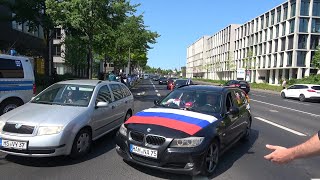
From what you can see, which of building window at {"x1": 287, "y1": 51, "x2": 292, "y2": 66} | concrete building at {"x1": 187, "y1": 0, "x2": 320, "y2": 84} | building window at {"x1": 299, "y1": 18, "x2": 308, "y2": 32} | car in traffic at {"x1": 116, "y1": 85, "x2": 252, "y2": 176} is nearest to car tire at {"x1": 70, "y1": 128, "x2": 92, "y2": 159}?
car in traffic at {"x1": 116, "y1": 85, "x2": 252, "y2": 176}

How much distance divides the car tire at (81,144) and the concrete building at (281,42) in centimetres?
6070

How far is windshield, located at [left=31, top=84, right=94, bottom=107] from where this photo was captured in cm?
762

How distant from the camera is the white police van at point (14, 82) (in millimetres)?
10109

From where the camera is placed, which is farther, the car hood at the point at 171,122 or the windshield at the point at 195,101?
the windshield at the point at 195,101

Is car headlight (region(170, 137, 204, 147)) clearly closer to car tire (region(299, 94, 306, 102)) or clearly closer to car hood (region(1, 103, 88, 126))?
car hood (region(1, 103, 88, 126))

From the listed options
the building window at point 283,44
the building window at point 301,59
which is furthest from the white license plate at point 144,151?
the building window at point 283,44

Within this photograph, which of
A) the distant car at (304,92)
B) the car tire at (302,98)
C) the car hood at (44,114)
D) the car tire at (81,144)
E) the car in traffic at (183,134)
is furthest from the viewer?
the car tire at (302,98)

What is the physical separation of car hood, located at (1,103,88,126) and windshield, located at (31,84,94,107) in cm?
34

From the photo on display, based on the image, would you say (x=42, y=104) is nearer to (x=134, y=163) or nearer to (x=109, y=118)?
(x=109, y=118)

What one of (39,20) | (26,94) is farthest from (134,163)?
(39,20)

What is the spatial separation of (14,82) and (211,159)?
6.83 metres

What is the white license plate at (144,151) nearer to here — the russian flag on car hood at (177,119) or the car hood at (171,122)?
the car hood at (171,122)

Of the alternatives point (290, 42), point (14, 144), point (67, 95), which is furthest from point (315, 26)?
point (14, 144)

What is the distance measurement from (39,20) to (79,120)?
16.4 metres
